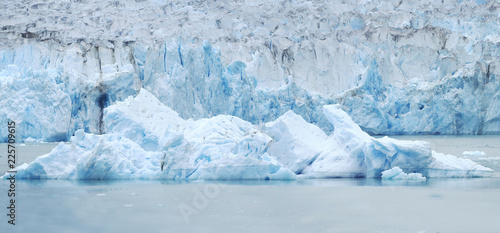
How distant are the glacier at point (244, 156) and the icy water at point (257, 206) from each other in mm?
275

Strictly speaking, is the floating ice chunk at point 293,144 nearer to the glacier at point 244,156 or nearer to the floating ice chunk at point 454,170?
the glacier at point 244,156

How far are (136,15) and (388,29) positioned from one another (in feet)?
44.5

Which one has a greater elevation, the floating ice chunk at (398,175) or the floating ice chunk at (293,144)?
the floating ice chunk at (293,144)

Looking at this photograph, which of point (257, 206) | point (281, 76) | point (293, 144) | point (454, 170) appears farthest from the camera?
point (281, 76)

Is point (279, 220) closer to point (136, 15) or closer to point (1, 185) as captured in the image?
point (1, 185)

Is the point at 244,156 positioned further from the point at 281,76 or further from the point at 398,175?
the point at 281,76

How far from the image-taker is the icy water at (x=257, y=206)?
5207 millimetres

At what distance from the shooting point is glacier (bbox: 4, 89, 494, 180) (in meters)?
8.20

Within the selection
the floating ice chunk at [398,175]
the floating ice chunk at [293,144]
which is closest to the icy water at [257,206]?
the floating ice chunk at [398,175]

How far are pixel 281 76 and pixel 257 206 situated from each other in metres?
13.8

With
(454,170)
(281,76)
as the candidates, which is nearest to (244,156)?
(454,170)

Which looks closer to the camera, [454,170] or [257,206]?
[257,206]

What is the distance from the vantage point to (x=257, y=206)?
6.12 meters

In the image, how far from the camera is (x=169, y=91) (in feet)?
54.6
